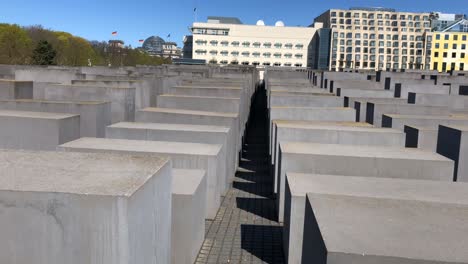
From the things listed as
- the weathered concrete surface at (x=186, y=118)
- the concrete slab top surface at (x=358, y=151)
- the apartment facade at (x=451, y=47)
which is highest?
the apartment facade at (x=451, y=47)

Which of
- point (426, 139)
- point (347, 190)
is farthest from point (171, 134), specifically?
point (426, 139)

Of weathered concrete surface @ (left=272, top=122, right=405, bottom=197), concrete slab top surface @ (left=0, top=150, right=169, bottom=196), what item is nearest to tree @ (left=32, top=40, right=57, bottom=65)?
weathered concrete surface @ (left=272, top=122, right=405, bottom=197)

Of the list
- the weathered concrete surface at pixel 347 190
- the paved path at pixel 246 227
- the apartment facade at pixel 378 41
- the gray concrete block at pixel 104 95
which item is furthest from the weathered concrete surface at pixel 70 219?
the apartment facade at pixel 378 41

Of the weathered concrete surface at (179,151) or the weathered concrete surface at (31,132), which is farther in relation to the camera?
the weathered concrete surface at (31,132)

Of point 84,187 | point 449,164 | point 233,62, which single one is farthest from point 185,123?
point 233,62

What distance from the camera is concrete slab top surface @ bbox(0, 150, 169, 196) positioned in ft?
12.5

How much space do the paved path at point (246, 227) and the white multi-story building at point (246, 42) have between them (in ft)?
283

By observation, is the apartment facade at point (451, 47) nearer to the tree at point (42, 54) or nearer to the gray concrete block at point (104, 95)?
the tree at point (42, 54)

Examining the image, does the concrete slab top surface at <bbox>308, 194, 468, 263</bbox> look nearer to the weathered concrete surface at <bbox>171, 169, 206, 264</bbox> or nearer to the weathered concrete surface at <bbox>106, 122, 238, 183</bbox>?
the weathered concrete surface at <bbox>171, 169, 206, 264</bbox>

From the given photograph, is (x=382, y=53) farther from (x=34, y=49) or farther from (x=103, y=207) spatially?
(x=103, y=207)

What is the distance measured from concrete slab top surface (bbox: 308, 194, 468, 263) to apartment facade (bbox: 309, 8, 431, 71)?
93.3 metres

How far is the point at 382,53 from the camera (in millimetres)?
97250

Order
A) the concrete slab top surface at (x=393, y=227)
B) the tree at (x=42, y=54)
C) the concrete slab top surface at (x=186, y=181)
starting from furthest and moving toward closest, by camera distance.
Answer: the tree at (x=42, y=54) → the concrete slab top surface at (x=186, y=181) → the concrete slab top surface at (x=393, y=227)

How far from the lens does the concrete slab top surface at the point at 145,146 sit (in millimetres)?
8703
